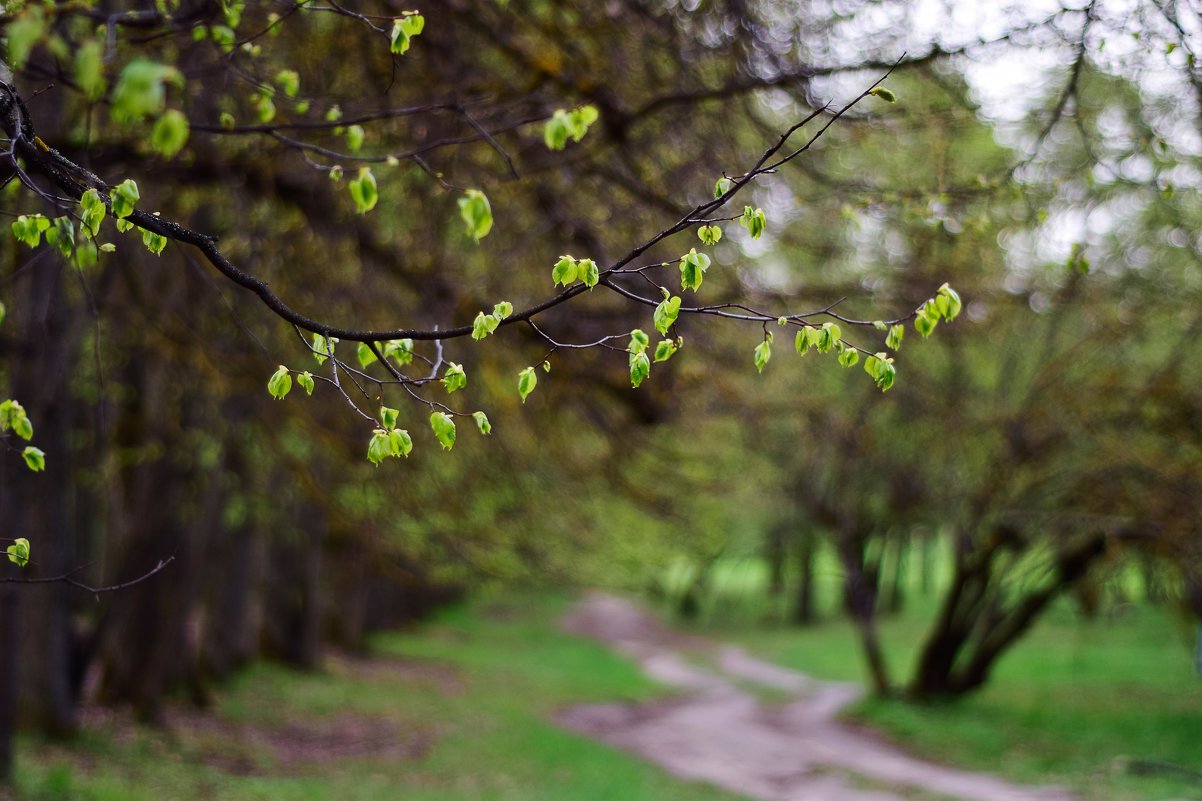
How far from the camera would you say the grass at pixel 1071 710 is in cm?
1259

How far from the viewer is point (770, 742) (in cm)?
1578

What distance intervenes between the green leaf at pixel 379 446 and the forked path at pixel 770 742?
10.3m

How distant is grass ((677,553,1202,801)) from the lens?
496 inches

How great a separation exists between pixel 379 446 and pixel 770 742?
14.3 m

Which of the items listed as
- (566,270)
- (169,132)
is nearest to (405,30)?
(566,270)

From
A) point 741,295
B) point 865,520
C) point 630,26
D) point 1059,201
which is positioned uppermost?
point 630,26

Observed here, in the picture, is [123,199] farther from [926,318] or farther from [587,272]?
[926,318]

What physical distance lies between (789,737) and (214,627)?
9.58 metres

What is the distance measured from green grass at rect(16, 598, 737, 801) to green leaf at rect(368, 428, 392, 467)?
7065 millimetres

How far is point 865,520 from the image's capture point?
20969mm

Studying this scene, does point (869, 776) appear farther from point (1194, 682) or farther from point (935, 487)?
point (1194, 682)

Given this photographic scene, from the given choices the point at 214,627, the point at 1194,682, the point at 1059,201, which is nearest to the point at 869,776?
the point at 1059,201

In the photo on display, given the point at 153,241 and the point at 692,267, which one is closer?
the point at 692,267

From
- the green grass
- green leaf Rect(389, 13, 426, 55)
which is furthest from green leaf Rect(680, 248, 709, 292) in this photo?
the green grass
